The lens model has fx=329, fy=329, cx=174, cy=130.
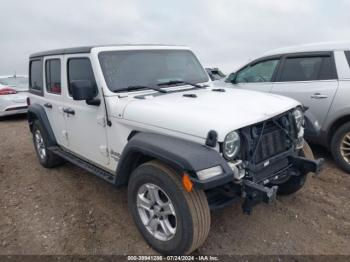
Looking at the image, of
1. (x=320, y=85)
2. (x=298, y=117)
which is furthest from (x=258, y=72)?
(x=298, y=117)

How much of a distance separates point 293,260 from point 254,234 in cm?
50

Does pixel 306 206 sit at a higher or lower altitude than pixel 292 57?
lower

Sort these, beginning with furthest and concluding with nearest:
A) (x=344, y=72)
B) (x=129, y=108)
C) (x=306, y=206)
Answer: (x=344, y=72), (x=306, y=206), (x=129, y=108)

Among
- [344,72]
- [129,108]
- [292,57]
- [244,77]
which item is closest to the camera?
[129,108]

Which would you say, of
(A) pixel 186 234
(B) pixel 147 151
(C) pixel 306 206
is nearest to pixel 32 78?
(B) pixel 147 151

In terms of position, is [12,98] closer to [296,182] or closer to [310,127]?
[310,127]

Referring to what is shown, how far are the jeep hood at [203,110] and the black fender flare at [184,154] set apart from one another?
0.37 ft

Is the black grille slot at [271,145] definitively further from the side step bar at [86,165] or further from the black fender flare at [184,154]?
the side step bar at [86,165]

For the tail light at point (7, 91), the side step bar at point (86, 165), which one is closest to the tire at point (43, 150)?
the side step bar at point (86, 165)

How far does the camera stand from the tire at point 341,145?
4855mm

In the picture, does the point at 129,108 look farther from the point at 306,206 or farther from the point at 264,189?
the point at 306,206

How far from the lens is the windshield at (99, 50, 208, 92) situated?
3738 mm

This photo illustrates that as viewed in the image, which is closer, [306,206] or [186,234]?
[186,234]

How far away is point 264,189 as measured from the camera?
2732 millimetres
